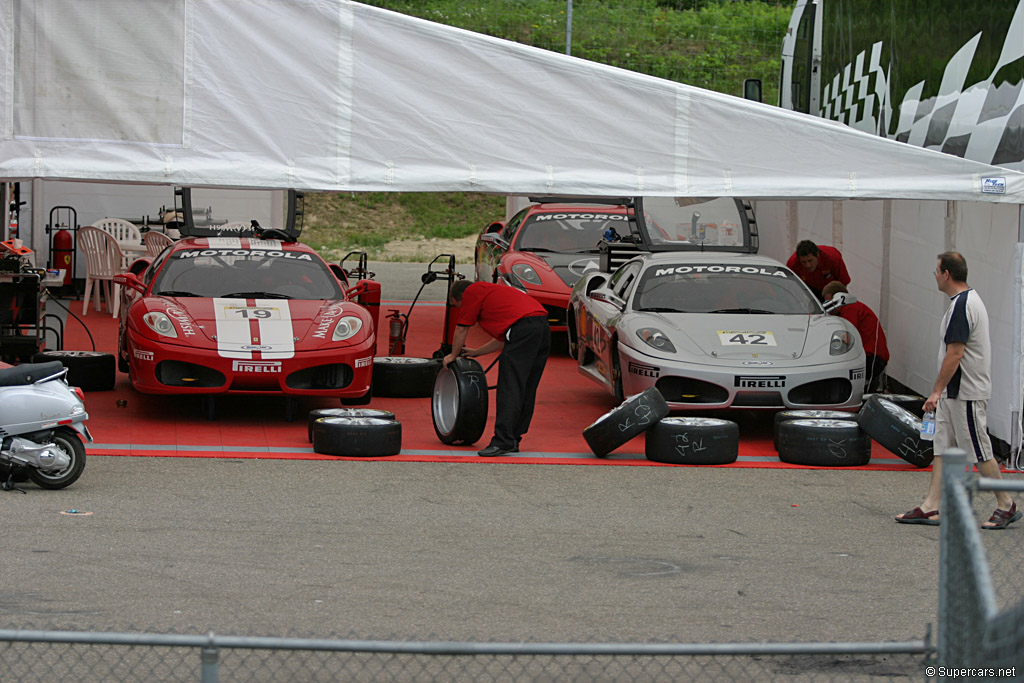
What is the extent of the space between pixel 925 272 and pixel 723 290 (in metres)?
2.17

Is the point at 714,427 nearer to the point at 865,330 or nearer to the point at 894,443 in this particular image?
the point at 894,443

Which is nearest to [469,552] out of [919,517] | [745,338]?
[919,517]

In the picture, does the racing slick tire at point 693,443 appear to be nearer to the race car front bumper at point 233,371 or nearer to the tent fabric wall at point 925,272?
the tent fabric wall at point 925,272

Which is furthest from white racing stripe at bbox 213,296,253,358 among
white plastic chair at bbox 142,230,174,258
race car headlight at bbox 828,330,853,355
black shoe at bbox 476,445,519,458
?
white plastic chair at bbox 142,230,174,258

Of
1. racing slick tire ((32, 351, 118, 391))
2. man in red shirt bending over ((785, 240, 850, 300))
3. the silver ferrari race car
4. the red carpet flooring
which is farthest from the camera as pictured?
man in red shirt bending over ((785, 240, 850, 300))

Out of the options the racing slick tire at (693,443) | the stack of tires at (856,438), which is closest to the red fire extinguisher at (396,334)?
the racing slick tire at (693,443)

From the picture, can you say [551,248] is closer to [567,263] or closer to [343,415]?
[567,263]

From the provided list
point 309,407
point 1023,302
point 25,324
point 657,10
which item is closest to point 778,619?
point 1023,302

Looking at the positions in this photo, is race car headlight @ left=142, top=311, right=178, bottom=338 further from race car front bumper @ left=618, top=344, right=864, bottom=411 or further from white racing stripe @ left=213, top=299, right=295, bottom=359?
race car front bumper @ left=618, top=344, right=864, bottom=411

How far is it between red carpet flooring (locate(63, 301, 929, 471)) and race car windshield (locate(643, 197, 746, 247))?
5.79 ft

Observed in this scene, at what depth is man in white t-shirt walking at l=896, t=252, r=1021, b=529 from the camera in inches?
286

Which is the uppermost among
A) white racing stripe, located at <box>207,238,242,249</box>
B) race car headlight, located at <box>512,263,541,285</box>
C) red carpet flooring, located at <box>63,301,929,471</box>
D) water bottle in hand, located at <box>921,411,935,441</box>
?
white racing stripe, located at <box>207,238,242,249</box>

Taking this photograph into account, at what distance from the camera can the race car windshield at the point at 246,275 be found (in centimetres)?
1088

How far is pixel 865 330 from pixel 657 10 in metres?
21.0
